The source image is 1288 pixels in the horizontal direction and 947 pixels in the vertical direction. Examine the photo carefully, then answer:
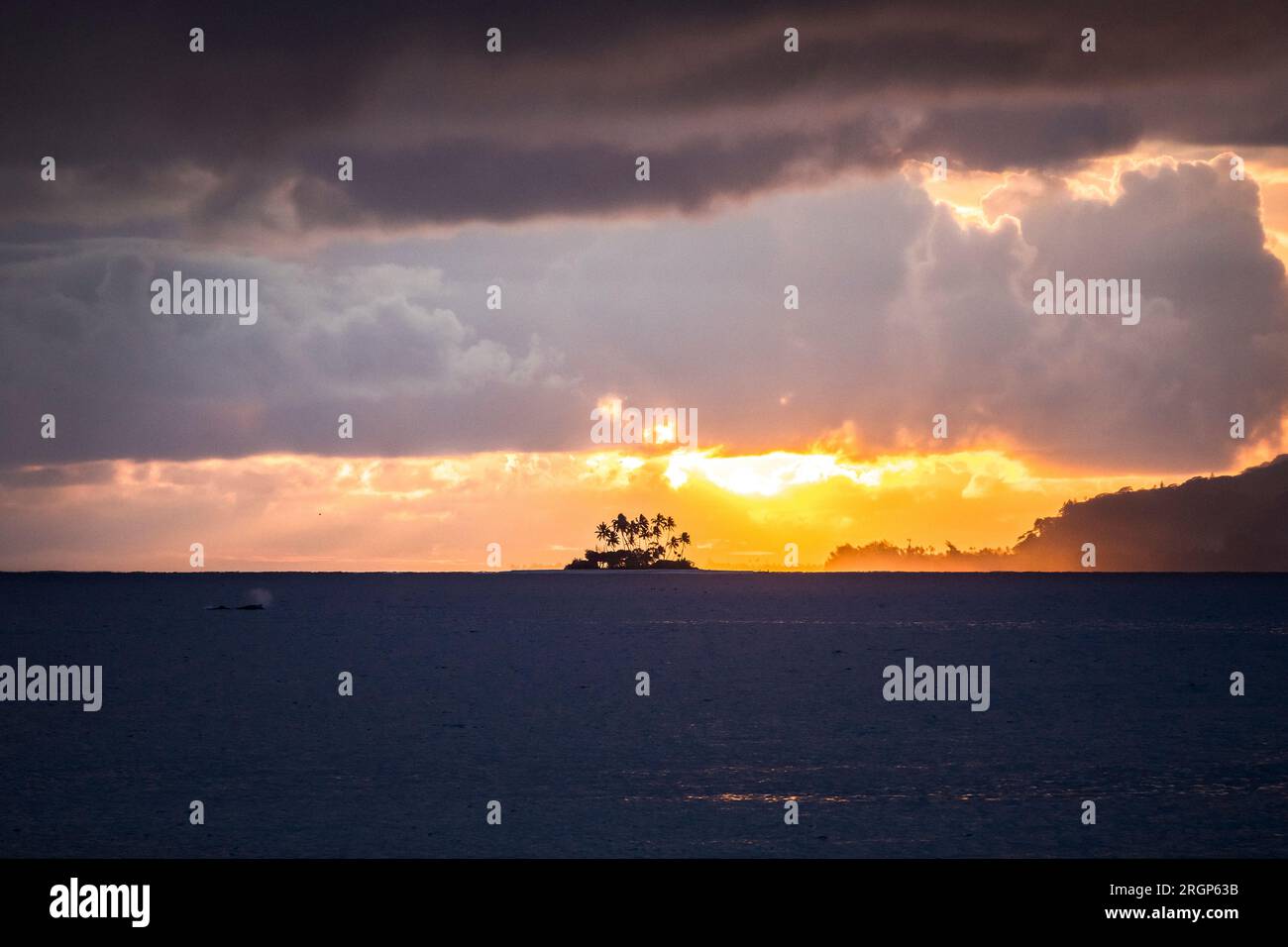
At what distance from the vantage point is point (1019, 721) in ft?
178

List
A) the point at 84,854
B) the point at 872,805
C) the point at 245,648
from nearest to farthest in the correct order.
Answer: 1. the point at 84,854
2. the point at 872,805
3. the point at 245,648

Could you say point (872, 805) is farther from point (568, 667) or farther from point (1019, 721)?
point (568, 667)

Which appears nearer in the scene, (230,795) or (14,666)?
(230,795)

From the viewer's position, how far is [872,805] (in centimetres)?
3294
